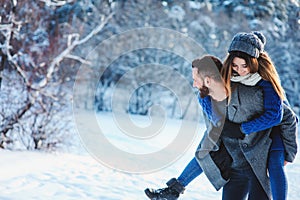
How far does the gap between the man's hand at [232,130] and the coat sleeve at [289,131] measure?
0.21 metres

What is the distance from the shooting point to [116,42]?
49.6 ft

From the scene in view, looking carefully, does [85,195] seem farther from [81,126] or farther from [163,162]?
[81,126]

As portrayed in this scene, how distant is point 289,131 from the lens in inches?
74.0

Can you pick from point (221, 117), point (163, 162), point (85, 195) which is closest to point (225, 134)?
point (221, 117)

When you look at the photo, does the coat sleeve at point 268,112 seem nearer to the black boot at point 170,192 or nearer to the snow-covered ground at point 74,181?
the black boot at point 170,192

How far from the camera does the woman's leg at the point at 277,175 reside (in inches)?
71.3

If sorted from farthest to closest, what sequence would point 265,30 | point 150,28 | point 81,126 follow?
1. point 150,28
2. point 265,30
3. point 81,126

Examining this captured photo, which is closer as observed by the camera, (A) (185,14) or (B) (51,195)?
(B) (51,195)

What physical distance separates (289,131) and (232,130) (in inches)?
11.4

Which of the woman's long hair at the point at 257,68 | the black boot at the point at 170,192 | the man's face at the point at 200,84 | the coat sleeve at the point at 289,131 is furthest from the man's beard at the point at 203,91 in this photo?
the black boot at the point at 170,192

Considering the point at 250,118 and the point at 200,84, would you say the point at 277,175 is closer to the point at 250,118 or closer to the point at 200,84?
the point at 250,118

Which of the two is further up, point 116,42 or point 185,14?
point 185,14

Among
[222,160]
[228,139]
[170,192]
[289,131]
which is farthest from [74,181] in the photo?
[289,131]

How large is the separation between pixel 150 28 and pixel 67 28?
5.16 m
